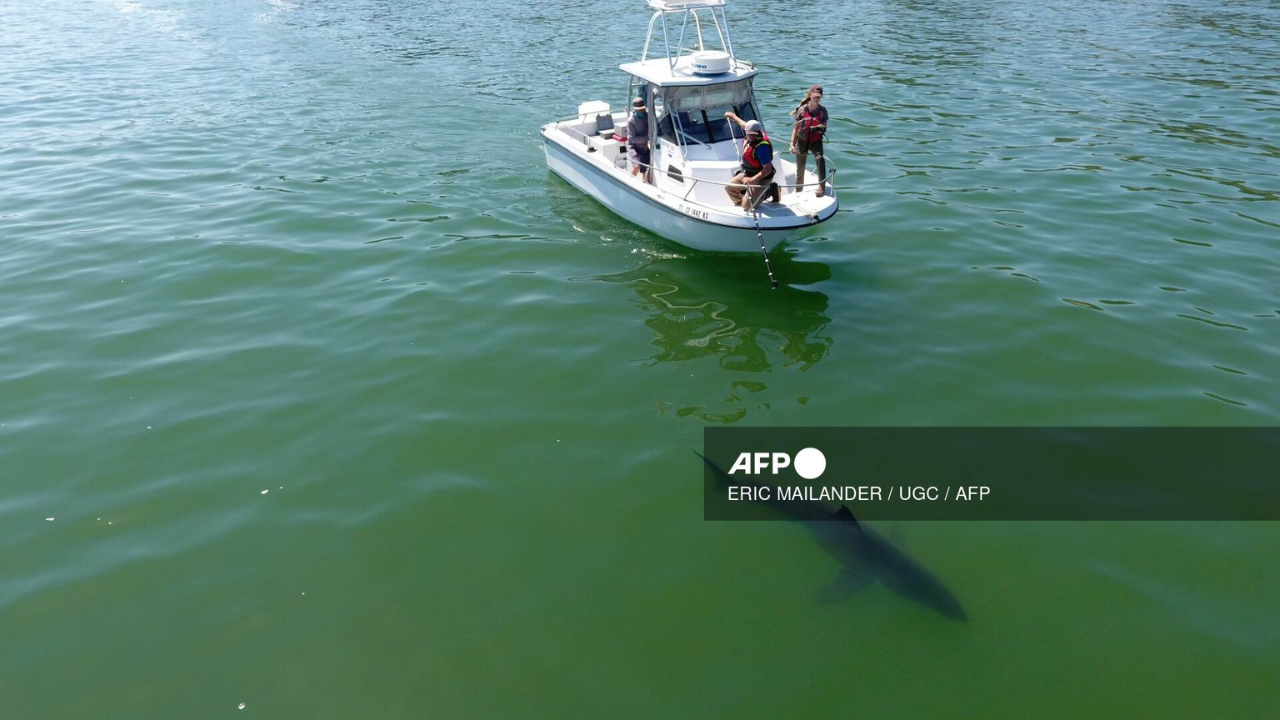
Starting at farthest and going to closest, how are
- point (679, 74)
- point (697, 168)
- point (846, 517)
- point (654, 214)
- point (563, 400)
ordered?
point (679, 74)
point (697, 168)
point (654, 214)
point (563, 400)
point (846, 517)

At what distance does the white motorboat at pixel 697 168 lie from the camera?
11.5 m

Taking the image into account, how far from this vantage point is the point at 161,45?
2780 centimetres

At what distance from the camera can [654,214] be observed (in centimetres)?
1266

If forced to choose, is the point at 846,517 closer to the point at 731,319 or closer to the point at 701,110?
the point at 731,319

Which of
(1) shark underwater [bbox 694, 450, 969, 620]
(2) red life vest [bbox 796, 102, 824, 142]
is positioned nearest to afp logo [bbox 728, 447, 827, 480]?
(1) shark underwater [bbox 694, 450, 969, 620]

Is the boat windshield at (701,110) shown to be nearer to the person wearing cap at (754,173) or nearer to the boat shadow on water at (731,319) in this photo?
the person wearing cap at (754,173)

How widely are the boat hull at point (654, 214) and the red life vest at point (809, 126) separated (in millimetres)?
1693

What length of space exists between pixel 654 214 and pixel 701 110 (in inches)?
87.9

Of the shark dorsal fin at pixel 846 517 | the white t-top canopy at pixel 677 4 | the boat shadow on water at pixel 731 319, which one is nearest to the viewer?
the shark dorsal fin at pixel 846 517

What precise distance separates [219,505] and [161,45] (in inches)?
1085

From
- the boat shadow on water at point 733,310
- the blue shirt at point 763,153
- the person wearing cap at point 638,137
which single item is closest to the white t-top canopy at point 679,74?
the person wearing cap at point 638,137

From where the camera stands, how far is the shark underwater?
639 centimetres

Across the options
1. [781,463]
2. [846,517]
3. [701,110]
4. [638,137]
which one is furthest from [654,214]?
[846,517]

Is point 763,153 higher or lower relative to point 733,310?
higher
